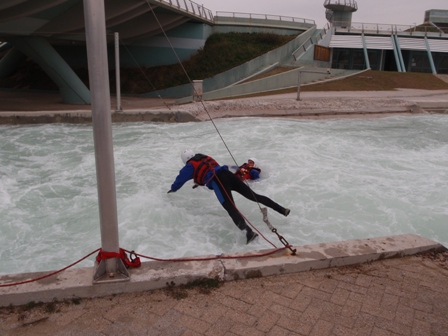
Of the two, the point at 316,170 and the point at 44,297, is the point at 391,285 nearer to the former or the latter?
the point at 44,297

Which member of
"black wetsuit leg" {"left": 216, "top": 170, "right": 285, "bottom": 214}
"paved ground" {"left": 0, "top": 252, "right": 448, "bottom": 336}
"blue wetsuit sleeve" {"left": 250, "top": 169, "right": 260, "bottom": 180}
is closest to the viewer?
"paved ground" {"left": 0, "top": 252, "right": 448, "bottom": 336}

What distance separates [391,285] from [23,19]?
17.2 meters

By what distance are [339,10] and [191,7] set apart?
63.5 feet

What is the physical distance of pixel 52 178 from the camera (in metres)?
8.24

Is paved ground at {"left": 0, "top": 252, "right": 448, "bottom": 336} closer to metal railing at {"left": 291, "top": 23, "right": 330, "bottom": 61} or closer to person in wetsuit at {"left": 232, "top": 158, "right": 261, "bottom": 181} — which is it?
person in wetsuit at {"left": 232, "top": 158, "right": 261, "bottom": 181}

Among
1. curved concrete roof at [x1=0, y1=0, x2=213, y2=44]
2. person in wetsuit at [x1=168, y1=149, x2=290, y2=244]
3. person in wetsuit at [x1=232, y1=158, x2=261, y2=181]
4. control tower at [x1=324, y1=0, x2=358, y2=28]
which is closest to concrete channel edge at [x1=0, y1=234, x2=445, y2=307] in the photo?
person in wetsuit at [x1=168, y1=149, x2=290, y2=244]

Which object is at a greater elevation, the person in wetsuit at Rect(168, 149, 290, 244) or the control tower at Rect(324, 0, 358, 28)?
the control tower at Rect(324, 0, 358, 28)

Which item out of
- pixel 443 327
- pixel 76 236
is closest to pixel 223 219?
pixel 76 236

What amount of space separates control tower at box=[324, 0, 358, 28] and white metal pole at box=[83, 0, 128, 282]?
3864 centimetres

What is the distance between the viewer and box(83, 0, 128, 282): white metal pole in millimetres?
2807

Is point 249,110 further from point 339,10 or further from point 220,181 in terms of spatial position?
point 339,10

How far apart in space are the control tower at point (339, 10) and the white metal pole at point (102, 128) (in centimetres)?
3864

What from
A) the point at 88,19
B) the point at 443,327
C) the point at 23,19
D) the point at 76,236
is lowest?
the point at 76,236

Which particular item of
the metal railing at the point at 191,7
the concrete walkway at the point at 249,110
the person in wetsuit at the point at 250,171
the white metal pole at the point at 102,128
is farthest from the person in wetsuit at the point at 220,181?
the metal railing at the point at 191,7
